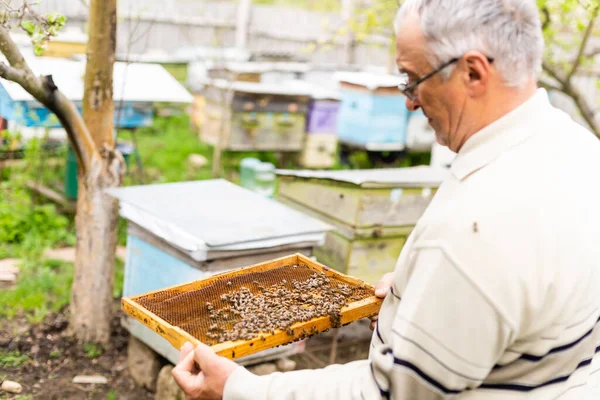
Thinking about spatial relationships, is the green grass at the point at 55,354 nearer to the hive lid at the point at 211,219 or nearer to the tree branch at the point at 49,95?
the hive lid at the point at 211,219

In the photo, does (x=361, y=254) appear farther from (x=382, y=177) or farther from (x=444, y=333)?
(x=444, y=333)

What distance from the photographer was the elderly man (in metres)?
1.28

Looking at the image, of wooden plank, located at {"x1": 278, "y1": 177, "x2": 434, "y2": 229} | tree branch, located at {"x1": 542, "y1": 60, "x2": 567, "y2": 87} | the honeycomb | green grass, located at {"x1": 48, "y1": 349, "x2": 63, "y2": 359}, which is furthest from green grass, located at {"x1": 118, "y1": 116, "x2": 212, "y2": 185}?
the honeycomb

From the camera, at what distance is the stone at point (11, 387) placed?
3.32 m

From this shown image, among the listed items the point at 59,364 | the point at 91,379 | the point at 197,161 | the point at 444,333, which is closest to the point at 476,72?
the point at 444,333

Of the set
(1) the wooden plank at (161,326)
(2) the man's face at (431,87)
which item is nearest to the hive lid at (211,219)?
(1) the wooden plank at (161,326)

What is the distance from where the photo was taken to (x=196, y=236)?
3047 mm

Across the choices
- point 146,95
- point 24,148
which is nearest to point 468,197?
point 146,95

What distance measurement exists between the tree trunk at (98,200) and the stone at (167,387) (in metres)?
0.67

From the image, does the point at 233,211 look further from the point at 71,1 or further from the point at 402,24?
the point at 71,1

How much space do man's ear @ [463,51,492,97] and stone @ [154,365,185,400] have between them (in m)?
2.43

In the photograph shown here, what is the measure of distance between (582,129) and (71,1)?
11849mm

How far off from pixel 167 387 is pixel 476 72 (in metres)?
2.56

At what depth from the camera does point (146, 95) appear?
5.69 meters
